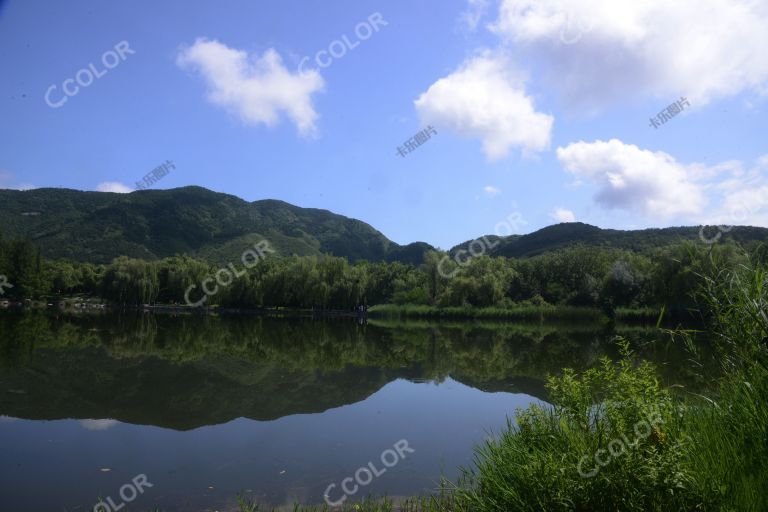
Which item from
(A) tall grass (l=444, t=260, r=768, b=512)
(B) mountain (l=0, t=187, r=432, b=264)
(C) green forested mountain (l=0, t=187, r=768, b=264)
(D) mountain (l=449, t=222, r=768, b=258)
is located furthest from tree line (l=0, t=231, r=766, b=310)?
(A) tall grass (l=444, t=260, r=768, b=512)

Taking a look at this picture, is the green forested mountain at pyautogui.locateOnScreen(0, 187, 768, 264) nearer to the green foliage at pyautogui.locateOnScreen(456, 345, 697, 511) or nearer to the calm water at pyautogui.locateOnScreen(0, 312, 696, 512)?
the calm water at pyautogui.locateOnScreen(0, 312, 696, 512)

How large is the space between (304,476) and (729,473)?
6.40 metres

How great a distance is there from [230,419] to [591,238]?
150032 millimetres

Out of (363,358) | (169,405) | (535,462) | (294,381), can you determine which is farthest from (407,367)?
(535,462)

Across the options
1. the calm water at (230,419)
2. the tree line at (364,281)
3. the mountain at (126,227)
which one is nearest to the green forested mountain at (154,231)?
the mountain at (126,227)

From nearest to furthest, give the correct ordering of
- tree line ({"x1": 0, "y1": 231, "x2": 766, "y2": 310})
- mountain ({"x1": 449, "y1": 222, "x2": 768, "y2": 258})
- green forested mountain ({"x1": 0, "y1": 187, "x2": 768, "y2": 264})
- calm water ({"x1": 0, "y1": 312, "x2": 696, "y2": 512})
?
1. calm water ({"x1": 0, "y1": 312, "x2": 696, "y2": 512})
2. tree line ({"x1": 0, "y1": 231, "x2": 766, "y2": 310})
3. mountain ({"x1": 449, "y1": 222, "x2": 768, "y2": 258})
4. green forested mountain ({"x1": 0, "y1": 187, "x2": 768, "y2": 264})

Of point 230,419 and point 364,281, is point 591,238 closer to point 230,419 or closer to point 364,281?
point 364,281

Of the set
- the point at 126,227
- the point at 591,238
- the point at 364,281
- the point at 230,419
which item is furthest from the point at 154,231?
the point at 230,419

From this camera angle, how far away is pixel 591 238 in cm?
14550

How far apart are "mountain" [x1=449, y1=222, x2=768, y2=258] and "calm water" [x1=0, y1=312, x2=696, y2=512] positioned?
238 ft

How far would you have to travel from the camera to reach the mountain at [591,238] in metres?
101

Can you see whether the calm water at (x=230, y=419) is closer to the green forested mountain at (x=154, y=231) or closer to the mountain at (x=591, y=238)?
the mountain at (x=591, y=238)

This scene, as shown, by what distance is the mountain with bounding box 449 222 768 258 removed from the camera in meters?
101

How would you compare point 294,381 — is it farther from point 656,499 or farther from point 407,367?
point 656,499
